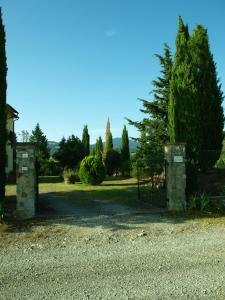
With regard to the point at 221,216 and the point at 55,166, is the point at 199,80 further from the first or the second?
the point at 55,166

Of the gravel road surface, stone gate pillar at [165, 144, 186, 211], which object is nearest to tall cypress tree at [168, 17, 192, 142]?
stone gate pillar at [165, 144, 186, 211]

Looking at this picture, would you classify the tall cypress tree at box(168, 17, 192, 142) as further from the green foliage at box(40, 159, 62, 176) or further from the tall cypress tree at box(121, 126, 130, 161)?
the tall cypress tree at box(121, 126, 130, 161)

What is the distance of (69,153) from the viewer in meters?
33.0

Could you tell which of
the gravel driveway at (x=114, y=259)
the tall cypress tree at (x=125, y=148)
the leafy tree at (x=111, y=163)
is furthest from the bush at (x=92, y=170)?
the tall cypress tree at (x=125, y=148)

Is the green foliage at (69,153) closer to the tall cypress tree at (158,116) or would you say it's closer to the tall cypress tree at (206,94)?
the tall cypress tree at (158,116)

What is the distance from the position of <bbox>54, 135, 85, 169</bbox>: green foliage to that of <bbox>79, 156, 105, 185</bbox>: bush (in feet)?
33.5

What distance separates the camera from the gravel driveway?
544 centimetres

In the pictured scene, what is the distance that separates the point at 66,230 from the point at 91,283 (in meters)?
3.73

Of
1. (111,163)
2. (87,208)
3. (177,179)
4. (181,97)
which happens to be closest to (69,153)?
(111,163)

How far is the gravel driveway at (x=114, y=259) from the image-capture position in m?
5.44

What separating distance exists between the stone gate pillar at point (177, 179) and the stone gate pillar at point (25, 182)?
4289mm

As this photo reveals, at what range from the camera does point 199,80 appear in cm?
1766

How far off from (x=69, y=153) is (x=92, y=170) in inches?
426

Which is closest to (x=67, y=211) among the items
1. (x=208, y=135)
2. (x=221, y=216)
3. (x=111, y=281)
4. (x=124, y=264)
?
(x=221, y=216)
